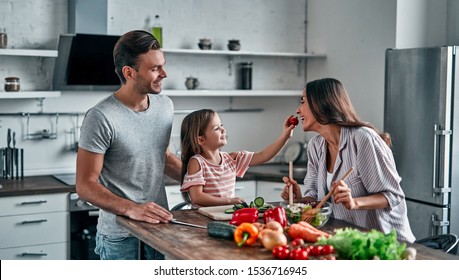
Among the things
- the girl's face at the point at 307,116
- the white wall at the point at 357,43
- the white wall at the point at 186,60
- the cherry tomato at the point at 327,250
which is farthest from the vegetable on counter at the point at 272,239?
the white wall at the point at 186,60

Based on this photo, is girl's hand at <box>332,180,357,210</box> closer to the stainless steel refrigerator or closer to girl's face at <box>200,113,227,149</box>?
girl's face at <box>200,113,227,149</box>

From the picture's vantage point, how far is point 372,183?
311 centimetres

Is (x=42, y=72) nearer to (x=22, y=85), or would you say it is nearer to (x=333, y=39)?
(x=22, y=85)

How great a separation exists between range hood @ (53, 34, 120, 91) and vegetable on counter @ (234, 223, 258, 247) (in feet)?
9.54

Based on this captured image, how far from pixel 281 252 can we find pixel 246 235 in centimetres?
21

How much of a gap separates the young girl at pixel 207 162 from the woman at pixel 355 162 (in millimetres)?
254

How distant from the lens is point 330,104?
321 centimetres

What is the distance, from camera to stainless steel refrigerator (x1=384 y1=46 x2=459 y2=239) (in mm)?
4852

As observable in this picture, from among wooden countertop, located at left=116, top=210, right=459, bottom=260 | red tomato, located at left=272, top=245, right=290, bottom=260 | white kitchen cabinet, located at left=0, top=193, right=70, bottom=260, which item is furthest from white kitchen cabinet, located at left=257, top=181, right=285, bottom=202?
red tomato, located at left=272, top=245, right=290, bottom=260

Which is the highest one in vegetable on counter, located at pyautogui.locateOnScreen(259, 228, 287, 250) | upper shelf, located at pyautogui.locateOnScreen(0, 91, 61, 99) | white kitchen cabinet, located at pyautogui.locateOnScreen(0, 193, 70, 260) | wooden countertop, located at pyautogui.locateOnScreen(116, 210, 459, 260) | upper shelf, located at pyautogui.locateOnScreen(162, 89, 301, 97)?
upper shelf, located at pyautogui.locateOnScreen(162, 89, 301, 97)

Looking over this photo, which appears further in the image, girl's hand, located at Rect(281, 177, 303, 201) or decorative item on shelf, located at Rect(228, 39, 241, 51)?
decorative item on shelf, located at Rect(228, 39, 241, 51)

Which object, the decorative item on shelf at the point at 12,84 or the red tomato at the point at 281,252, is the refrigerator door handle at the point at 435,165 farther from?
the decorative item on shelf at the point at 12,84

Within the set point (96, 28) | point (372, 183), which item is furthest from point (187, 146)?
point (96, 28)

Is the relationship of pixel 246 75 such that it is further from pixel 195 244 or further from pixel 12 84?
pixel 195 244
